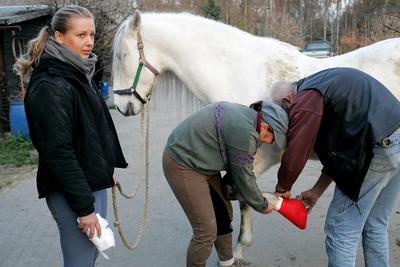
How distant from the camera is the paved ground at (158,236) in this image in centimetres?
345

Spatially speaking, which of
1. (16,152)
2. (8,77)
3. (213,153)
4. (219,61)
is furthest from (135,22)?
(8,77)

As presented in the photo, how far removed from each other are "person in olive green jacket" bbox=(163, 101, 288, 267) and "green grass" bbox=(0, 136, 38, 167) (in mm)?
4789

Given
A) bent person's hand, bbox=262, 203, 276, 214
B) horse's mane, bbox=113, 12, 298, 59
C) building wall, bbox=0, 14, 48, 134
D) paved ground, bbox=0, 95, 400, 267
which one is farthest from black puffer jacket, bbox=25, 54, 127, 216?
building wall, bbox=0, 14, 48, 134

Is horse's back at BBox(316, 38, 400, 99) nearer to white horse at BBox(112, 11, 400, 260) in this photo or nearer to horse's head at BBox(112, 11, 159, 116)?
white horse at BBox(112, 11, 400, 260)

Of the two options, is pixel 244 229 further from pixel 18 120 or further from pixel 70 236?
pixel 18 120

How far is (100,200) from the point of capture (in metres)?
2.20

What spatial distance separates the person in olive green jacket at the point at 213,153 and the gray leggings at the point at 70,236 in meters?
0.58

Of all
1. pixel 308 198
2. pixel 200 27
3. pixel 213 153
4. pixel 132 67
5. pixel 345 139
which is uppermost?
pixel 200 27

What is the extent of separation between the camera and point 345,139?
7.39 ft

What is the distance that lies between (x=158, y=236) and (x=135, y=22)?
6.06 ft

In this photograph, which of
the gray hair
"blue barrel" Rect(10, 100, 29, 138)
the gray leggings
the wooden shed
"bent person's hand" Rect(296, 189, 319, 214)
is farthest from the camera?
the wooden shed

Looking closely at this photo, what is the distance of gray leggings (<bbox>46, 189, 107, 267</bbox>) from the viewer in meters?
2.02

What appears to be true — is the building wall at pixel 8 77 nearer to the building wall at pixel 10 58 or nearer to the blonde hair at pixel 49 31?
the building wall at pixel 10 58

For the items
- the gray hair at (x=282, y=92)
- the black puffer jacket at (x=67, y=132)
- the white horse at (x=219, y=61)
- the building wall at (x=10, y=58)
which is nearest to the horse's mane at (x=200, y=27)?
the white horse at (x=219, y=61)
